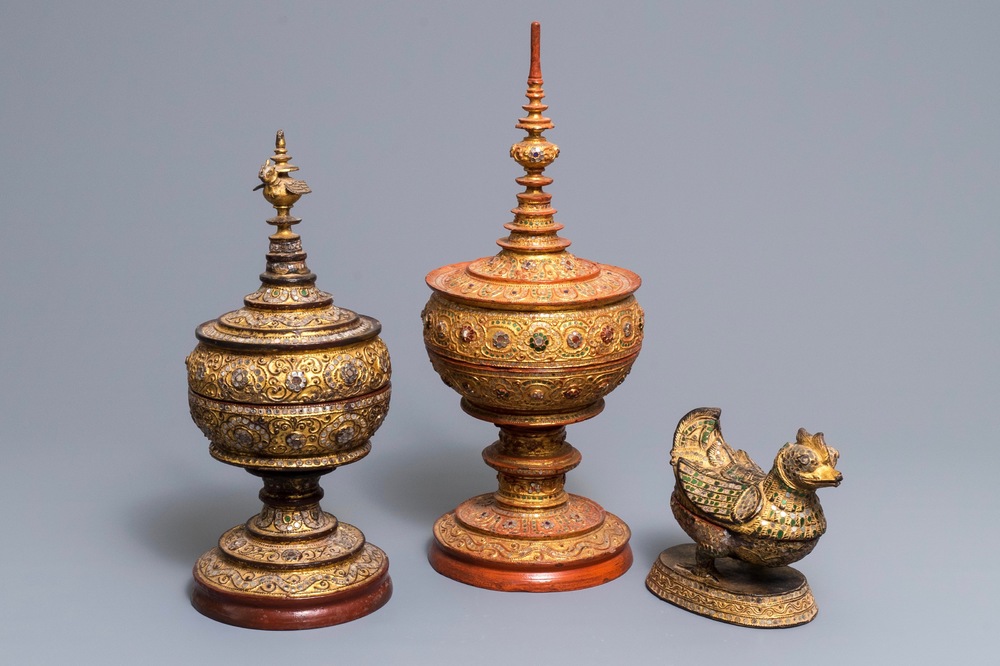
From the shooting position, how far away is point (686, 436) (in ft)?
17.8

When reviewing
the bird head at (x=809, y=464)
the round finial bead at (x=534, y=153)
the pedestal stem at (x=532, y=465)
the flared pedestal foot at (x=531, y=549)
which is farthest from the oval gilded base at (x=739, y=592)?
the round finial bead at (x=534, y=153)

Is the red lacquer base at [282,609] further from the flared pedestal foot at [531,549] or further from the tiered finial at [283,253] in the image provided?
the tiered finial at [283,253]

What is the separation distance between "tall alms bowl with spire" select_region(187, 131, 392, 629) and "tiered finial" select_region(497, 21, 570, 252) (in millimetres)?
600

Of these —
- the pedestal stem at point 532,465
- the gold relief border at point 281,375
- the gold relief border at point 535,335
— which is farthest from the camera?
the pedestal stem at point 532,465

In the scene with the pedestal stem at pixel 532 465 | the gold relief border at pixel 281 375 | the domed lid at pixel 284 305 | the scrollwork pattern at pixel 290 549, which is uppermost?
the domed lid at pixel 284 305

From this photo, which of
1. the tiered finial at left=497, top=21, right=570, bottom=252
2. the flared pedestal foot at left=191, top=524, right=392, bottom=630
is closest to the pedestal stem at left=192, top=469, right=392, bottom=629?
the flared pedestal foot at left=191, top=524, right=392, bottom=630

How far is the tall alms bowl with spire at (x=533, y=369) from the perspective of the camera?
5.35 metres

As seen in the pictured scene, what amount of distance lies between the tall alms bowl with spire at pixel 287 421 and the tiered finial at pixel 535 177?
600 millimetres

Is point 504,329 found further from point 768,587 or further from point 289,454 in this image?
point 768,587

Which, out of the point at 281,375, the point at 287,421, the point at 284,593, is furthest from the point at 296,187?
the point at 284,593

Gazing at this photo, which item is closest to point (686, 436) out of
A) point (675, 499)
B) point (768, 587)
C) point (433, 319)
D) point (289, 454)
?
point (675, 499)

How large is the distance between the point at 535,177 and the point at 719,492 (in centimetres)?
116

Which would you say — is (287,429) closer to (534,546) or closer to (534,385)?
(534,385)

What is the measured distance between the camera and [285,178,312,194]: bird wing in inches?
200
